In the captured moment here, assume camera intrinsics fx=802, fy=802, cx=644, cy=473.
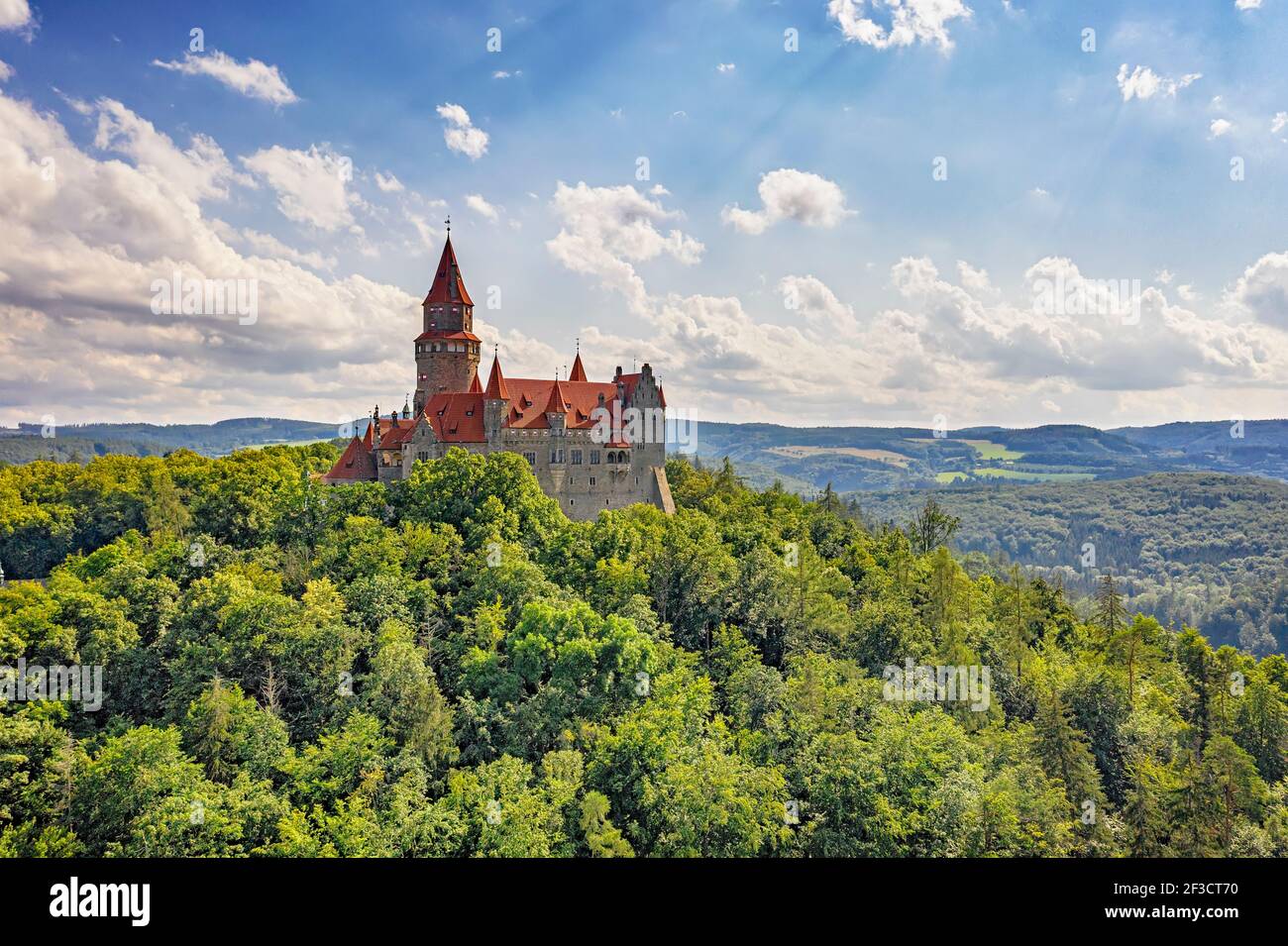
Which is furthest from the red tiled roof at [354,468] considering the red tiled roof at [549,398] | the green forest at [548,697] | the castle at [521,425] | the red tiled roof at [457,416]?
the red tiled roof at [549,398]

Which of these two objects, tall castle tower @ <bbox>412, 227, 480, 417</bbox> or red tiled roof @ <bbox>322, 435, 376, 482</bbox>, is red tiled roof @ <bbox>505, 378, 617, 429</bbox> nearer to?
tall castle tower @ <bbox>412, 227, 480, 417</bbox>

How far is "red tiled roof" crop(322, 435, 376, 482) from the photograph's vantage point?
63000 mm

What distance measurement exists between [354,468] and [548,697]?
102 feet

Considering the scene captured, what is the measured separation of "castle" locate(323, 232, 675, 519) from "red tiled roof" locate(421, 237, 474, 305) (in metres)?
0.08

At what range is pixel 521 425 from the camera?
2517 inches

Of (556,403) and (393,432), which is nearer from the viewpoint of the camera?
(393,432)

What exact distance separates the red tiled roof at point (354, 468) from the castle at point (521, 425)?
0.26 ft

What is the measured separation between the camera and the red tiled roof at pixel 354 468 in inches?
2480

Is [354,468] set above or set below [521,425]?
below

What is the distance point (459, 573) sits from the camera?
51.5 meters

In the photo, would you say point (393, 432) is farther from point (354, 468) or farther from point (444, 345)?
point (444, 345)

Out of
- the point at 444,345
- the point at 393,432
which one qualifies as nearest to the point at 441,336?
the point at 444,345

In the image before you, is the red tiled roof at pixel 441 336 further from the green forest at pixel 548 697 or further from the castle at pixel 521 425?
the green forest at pixel 548 697
